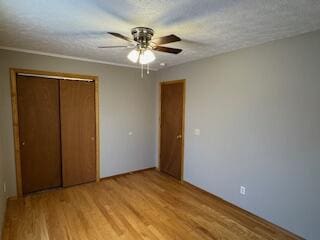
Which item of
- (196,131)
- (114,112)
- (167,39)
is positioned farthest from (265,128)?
(114,112)

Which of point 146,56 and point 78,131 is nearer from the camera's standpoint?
point 146,56

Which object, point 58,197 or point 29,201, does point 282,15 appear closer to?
point 58,197

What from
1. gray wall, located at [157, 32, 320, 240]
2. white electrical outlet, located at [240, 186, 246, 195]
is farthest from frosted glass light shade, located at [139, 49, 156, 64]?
white electrical outlet, located at [240, 186, 246, 195]

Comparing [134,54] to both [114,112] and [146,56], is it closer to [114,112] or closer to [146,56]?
[146,56]

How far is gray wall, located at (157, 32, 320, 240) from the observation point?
216 cm

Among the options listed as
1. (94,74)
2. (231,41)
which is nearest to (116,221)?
(94,74)

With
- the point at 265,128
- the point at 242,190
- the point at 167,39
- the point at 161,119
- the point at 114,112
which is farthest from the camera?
the point at 161,119

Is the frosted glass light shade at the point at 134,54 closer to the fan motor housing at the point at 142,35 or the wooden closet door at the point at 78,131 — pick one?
the fan motor housing at the point at 142,35

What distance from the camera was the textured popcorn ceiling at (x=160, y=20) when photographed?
1589mm

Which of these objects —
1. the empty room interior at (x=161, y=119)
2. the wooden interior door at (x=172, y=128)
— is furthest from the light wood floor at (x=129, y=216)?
the wooden interior door at (x=172, y=128)

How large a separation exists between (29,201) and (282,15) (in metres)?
4.11

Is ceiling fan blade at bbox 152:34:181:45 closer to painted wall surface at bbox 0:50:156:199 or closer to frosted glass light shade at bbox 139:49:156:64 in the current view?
frosted glass light shade at bbox 139:49:156:64

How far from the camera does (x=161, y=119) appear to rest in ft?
14.5

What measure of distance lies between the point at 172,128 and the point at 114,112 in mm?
1266
